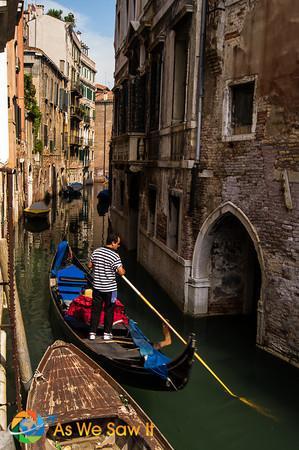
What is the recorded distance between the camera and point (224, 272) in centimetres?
811

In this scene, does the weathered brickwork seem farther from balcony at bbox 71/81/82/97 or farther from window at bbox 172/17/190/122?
balcony at bbox 71/81/82/97

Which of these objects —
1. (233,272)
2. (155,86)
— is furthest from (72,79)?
(233,272)

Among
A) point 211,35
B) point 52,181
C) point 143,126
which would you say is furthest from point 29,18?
point 211,35

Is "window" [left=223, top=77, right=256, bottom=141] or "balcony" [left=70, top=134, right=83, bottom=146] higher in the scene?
"balcony" [left=70, top=134, right=83, bottom=146]

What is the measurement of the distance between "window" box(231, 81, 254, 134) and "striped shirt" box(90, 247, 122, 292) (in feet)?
8.93

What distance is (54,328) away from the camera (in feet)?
23.8

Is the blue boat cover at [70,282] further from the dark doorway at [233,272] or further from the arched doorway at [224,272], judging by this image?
the dark doorway at [233,272]

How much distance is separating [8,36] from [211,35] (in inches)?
135

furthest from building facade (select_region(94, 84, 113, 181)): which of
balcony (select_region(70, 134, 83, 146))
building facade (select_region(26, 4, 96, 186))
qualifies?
balcony (select_region(70, 134, 83, 146))

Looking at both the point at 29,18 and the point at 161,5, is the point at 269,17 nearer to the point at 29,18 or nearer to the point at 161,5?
the point at 161,5

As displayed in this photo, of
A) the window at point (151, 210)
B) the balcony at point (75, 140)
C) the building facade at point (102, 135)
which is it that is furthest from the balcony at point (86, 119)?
the window at point (151, 210)

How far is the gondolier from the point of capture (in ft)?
17.6

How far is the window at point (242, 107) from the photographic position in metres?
6.73

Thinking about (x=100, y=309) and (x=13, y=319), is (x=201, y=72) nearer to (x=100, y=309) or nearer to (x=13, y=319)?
(x=100, y=309)
